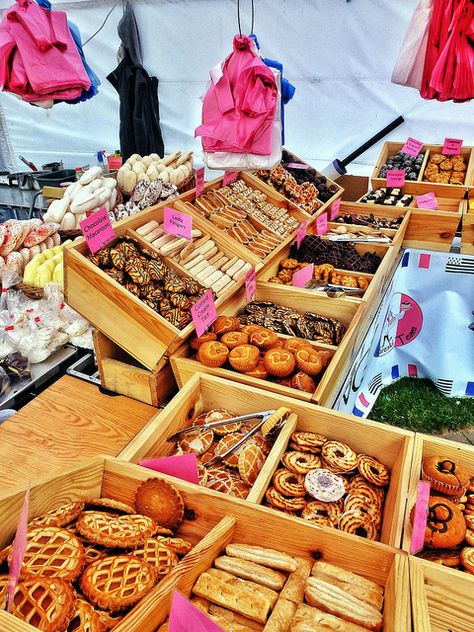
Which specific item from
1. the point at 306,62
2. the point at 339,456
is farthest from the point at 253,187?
the point at 306,62

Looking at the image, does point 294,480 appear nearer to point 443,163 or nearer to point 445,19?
point 445,19

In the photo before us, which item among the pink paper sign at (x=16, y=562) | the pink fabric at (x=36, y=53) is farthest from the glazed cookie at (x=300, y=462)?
the pink fabric at (x=36, y=53)

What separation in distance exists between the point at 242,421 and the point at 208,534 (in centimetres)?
60

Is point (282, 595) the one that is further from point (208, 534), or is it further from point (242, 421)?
point (242, 421)

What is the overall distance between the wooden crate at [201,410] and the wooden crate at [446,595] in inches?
18.8

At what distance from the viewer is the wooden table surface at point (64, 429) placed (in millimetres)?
1762

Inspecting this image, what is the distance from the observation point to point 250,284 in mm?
2531

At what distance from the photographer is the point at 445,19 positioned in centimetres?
333

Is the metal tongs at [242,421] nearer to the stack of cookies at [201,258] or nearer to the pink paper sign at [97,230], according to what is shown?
the stack of cookies at [201,258]

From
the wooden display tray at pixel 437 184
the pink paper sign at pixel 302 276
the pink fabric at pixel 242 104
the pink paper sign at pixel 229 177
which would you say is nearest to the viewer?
the pink fabric at pixel 242 104

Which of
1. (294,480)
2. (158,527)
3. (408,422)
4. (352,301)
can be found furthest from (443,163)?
(158,527)

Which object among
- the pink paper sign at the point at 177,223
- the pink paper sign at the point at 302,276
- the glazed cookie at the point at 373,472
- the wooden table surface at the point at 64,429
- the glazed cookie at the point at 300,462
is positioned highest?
the pink paper sign at the point at 177,223

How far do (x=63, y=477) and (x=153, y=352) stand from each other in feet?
2.57

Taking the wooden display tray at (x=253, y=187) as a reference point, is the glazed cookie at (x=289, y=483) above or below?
below
